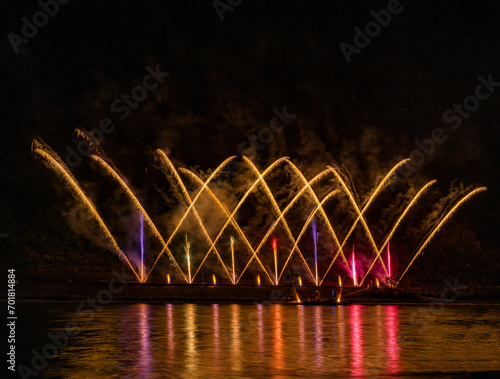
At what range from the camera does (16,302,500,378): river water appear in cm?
1589

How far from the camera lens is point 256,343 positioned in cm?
2048

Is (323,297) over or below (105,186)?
below

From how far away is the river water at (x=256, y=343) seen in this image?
15891mm

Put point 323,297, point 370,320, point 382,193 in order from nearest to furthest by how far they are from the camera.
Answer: point 370,320, point 323,297, point 382,193

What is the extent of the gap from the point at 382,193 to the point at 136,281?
103 feet

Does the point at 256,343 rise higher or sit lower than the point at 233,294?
lower

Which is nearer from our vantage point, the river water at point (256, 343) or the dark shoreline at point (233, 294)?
the river water at point (256, 343)

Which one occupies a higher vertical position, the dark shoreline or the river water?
the dark shoreline

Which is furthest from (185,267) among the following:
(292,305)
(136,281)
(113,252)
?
(292,305)

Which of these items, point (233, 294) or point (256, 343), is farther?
point (233, 294)

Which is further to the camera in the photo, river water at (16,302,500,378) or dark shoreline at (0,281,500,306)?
dark shoreline at (0,281,500,306)

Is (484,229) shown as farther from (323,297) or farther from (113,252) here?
(113,252)

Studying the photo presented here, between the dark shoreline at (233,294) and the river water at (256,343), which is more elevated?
the dark shoreline at (233,294)

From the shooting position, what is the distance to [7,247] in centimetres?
5091
